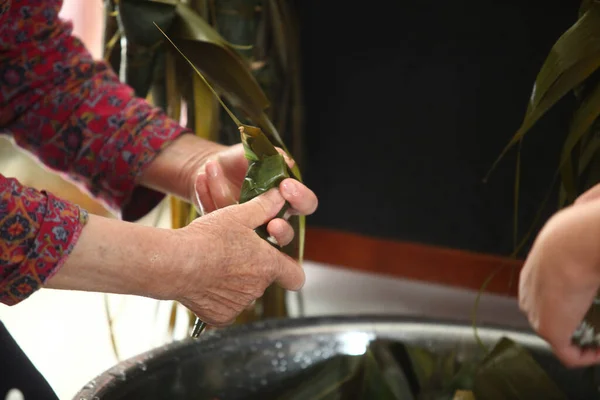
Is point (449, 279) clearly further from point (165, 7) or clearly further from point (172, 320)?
point (165, 7)

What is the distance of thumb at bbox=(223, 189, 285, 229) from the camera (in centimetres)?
65

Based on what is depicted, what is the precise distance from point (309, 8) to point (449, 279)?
71 centimetres

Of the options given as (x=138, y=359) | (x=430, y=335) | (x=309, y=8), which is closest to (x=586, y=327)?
(x=430, y=335)

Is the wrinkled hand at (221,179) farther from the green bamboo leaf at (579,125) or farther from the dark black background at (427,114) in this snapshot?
the dark black background at (427,114)

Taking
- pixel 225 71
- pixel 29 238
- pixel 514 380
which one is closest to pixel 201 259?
pixel 29 238

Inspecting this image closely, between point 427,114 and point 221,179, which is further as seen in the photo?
point 427,114

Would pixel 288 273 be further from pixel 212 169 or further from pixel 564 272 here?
pixel 564 272

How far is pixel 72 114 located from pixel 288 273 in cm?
34

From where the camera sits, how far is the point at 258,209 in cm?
66

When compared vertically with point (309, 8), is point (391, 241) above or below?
below

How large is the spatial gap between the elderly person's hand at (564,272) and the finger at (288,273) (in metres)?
0.21

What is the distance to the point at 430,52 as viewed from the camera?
1.72m

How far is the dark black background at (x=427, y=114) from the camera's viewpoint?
1.63 m

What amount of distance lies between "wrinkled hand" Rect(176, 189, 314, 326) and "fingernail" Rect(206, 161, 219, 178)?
105 mm
